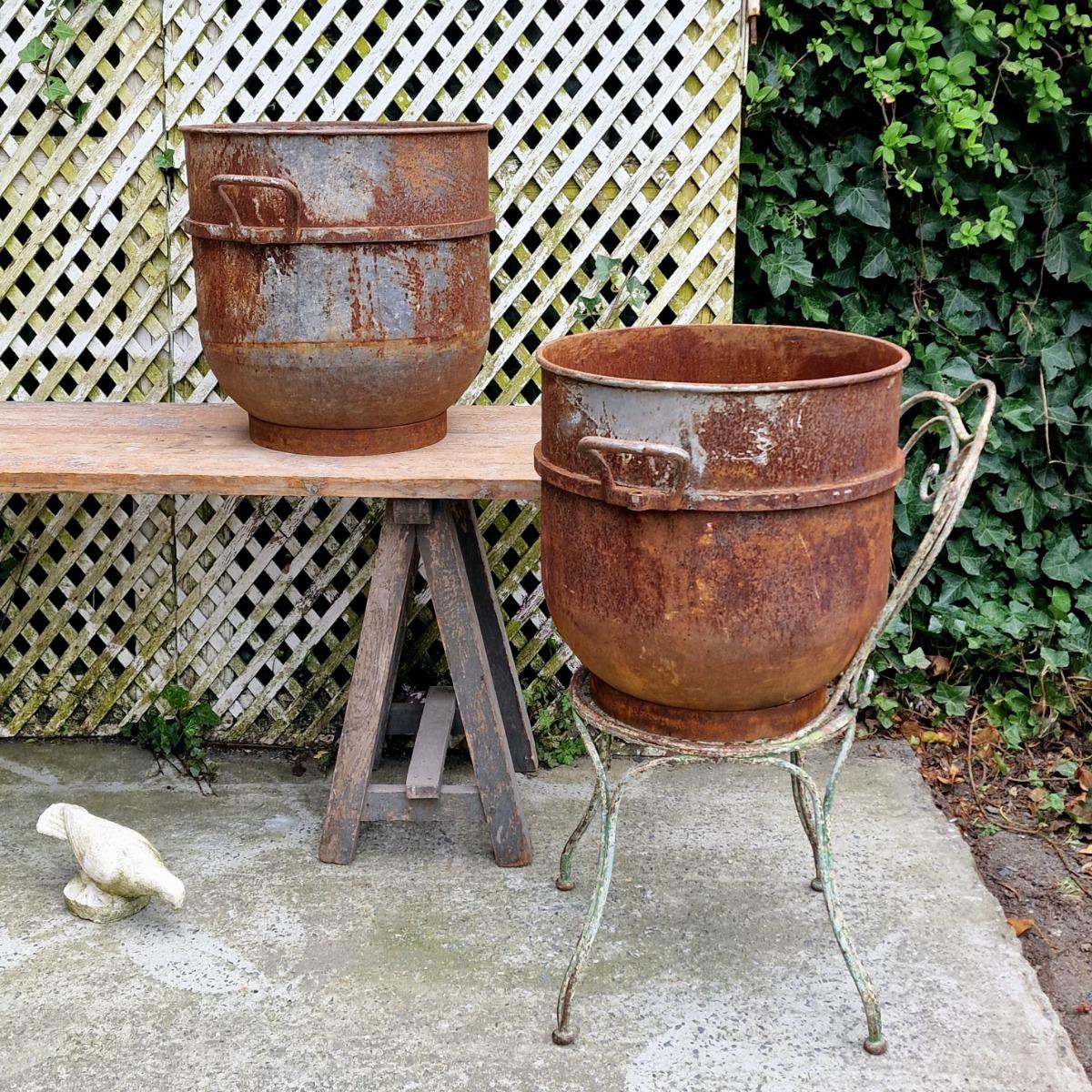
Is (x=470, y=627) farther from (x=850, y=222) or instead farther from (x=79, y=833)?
(x=850, y=222)

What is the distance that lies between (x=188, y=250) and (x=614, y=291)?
1.11 metres

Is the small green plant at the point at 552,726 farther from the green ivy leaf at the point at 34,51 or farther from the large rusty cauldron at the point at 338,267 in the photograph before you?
the green ivy leaf at the point at 34,51

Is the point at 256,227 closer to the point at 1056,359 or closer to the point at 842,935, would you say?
the point at 842,935

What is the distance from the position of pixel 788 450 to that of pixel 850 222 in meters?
1.69

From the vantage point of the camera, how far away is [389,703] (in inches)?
124

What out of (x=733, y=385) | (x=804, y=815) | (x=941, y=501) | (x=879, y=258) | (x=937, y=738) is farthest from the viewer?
(x=937, y=738)

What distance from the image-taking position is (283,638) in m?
3.71

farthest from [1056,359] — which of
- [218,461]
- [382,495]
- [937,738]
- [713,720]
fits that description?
[218,461]

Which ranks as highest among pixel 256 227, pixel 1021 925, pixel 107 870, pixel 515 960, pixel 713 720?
pixel 256 227

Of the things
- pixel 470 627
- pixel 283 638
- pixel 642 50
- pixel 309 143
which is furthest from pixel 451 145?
pixel 283 638

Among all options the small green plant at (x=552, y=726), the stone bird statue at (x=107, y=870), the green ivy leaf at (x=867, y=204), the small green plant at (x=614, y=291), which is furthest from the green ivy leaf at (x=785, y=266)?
the stone bird statue at (x=107, y=870)

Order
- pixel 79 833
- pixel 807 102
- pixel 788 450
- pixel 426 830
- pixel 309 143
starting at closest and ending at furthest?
pixel 788 450 < pixel 309 143 < pixel 79 833 < pixel 426 830 < pixel 807 102

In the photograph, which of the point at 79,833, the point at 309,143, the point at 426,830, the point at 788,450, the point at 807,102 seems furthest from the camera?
the point at 807,102

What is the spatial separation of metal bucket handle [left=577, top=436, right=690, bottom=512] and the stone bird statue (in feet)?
4.37
